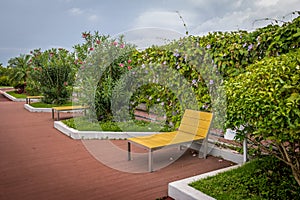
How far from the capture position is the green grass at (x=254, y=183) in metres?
2.90

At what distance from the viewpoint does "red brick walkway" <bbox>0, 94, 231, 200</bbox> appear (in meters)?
3.23

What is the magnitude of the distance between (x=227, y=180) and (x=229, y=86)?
3.90 ft

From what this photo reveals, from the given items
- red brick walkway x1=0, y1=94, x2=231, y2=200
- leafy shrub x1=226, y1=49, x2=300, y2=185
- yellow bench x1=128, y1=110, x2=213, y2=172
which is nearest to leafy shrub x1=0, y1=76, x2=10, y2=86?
red brick walkway x1=0, y1=94, x2=231, y2=200

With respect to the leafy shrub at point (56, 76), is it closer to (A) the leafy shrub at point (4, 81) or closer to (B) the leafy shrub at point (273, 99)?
(B) the leafy shrub at point (273, 99)

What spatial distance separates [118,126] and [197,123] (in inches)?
88.2

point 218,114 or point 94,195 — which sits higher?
point 218,114

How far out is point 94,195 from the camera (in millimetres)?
3172

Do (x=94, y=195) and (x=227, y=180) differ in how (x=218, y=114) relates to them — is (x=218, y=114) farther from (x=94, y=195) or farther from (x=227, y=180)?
(x=94, y=195)

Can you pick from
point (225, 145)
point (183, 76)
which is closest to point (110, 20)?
point (183, 76)

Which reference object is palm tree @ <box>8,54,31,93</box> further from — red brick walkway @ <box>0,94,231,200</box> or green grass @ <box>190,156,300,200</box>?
green grass @ <box>190,156,300,200</box>

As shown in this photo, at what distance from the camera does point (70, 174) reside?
3816mm

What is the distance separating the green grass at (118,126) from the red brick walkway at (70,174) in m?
0.67

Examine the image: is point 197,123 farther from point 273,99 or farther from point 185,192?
point 273,99

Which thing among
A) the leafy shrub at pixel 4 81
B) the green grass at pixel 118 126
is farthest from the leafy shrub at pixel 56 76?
the leafy shrub at pixel 4 81
